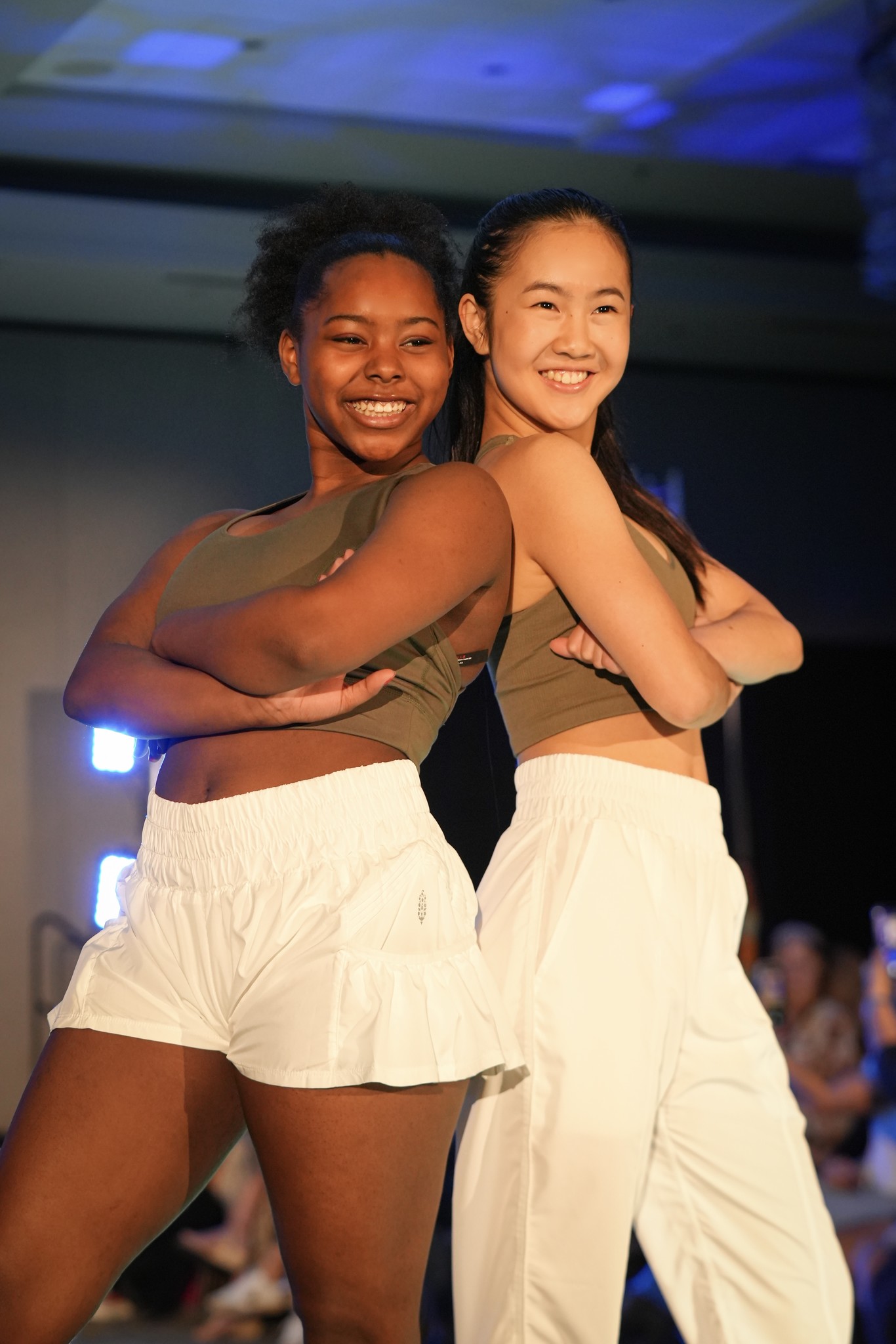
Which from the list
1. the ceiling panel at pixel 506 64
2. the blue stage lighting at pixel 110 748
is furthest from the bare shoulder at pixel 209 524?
the ceiling panel at pixel 506 64

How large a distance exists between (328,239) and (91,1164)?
3.69 ft

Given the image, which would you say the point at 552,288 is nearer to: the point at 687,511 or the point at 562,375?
the point at 562,375

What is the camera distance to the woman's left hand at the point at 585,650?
5.46 ft

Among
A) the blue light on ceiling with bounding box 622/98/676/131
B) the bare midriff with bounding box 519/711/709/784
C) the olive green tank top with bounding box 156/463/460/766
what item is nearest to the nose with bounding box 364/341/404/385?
the olive green tank top with bounding box 156/463/460/766

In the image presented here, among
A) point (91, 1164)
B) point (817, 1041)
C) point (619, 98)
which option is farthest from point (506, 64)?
point (91, 1164)

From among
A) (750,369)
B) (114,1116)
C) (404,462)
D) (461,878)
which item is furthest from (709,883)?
(750,369)

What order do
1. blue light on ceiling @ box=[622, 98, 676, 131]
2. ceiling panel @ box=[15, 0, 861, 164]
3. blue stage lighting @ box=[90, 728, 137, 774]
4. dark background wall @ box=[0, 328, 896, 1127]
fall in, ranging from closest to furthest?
blue stage lighting @ box=[90, 728, 137, 774]
ceiling panel @ box=[15, 0, 861, 164]
blue light on ceiling @ box=[622, 98, 676, 131]
dark background wall @ box=[0, 328, 896, 1127]

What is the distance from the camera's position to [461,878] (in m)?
1.50

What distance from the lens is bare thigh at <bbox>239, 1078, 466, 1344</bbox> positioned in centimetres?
134

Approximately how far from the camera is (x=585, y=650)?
1677 mm

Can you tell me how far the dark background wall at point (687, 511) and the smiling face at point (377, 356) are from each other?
38.9 inches

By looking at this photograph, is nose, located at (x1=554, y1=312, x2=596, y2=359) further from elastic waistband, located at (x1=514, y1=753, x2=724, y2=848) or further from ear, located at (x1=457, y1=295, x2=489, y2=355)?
elastic waistband, located at (x1=514, y1=753, x2=724, y2=848)

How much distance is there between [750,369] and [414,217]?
6.13 m

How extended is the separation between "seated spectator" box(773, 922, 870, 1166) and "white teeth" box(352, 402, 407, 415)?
11.2 feet
